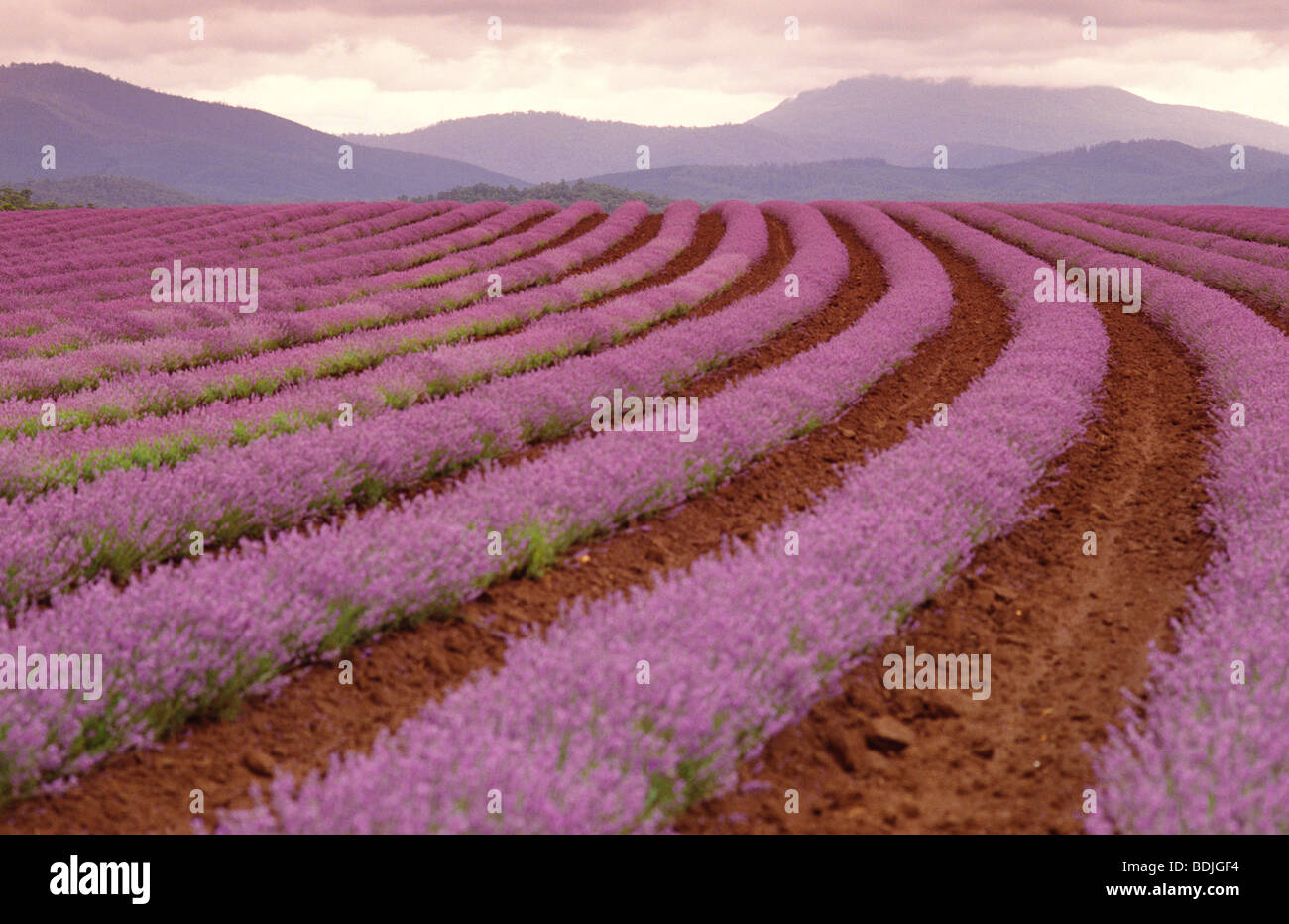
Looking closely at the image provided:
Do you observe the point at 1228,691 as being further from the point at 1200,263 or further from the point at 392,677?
the point at 1200,263

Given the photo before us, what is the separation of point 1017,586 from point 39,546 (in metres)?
4.59

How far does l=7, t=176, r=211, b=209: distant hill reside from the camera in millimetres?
148750

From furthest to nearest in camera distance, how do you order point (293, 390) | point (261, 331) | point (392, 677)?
point (261, 331) < point (293, 390) < point (392, 677)

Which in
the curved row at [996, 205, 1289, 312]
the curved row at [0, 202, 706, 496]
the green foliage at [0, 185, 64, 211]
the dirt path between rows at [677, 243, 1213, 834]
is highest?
the green foliage at [0, 185, 64, 211]

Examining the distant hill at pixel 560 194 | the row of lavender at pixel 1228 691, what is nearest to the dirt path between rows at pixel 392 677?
the row of lavender at pixel 1228 691

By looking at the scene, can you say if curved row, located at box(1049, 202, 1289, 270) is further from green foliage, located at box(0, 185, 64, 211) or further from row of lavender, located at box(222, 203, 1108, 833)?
green foliage, located at box(0, 185, 64, 211)

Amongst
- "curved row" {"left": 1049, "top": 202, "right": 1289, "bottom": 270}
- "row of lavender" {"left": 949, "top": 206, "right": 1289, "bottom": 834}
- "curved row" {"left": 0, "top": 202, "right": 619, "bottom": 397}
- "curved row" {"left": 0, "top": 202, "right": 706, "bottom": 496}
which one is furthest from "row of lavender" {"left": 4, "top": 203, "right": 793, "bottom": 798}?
"curved row" {"left": 1049, "top": 202, "right": 1289, "bottom": 270}

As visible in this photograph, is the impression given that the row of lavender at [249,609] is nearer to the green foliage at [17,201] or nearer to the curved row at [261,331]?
the curved row at [261,331]

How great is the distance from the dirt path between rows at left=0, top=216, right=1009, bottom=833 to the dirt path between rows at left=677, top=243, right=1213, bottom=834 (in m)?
1.13

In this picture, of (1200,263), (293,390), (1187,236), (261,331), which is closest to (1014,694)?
(293,390)

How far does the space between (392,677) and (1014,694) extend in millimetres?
2489

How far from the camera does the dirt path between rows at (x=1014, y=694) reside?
2.70m

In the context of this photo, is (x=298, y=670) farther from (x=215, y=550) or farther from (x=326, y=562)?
(x=215, y=550)

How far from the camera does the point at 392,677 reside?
11.1 feet
